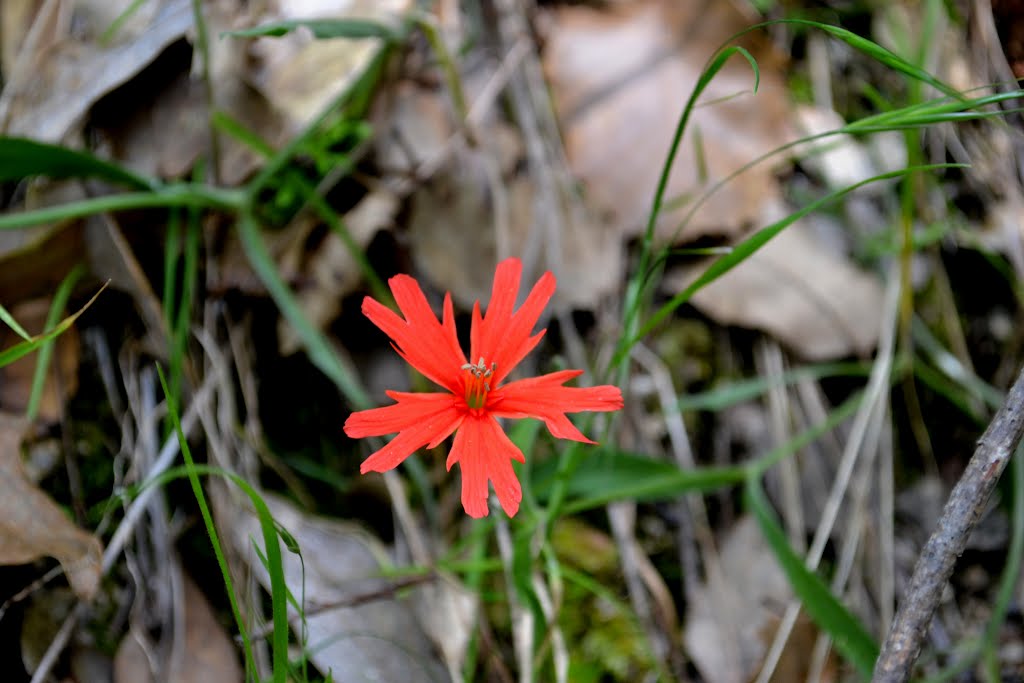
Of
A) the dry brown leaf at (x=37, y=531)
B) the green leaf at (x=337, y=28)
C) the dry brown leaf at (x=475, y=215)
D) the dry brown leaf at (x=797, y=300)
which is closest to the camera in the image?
the dry brown leaf at (x=37, y=531)

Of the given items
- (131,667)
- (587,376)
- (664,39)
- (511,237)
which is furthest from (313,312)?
(664,39)

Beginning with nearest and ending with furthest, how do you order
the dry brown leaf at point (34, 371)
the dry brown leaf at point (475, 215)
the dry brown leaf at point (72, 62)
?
the dry brown leaf at point (34, 371) → the dry brown leaf at point (72, 62) → the dry brown leaf at point (475, 215)

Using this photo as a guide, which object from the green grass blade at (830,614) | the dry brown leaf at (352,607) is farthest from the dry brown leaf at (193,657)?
the green grass blade at (830,614)

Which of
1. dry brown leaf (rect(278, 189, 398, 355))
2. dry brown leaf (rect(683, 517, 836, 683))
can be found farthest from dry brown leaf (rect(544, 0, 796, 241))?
dry brown leaf (rect(683, 517, 836, 683))

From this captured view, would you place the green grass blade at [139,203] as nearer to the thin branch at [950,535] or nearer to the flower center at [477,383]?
the flower center at [477,383]

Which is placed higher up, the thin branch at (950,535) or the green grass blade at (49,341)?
the green grass blade at (49,341)

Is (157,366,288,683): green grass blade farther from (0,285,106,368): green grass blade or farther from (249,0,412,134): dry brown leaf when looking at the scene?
(249,0,412,134): dry brown leaf

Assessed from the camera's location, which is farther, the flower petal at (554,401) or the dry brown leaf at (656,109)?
the dry brown leaf at (656,109)

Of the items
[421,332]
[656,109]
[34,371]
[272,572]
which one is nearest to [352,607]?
[272,572]
